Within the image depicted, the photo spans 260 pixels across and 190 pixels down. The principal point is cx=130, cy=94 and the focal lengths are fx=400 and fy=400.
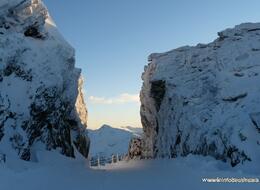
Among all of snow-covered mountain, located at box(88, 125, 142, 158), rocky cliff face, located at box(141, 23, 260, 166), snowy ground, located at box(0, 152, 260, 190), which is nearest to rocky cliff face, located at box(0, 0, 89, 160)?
snowy ground, located at box(0, 152, 260, 190)

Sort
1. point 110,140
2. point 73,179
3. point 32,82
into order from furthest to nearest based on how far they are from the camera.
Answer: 1. point 110,140
2. point 32,82
3. point 73,179

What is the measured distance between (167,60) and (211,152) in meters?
16.2

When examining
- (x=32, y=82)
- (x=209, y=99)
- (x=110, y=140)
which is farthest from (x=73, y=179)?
(x=110, y=140)

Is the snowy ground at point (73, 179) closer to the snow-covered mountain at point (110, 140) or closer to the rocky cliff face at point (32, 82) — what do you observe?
the rocky cliff face at point (32, 82)

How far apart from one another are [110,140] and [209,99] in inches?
3695

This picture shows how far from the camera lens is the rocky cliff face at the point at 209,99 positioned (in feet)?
72.1

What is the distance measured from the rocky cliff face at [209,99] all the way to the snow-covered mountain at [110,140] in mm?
67118

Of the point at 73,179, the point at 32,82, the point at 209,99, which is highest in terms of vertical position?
the point at 32,82

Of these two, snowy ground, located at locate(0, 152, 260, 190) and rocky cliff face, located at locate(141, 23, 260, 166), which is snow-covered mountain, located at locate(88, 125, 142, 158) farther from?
snowy ground, located at locate(0, 152, 260, 190)

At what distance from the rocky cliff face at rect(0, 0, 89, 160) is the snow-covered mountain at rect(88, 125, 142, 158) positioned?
261ft

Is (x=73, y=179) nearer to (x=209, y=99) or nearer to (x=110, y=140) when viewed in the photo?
(x=209, y=99)

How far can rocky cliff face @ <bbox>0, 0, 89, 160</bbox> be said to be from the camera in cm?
2089

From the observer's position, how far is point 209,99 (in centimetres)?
2759

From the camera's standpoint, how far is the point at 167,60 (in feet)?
124
